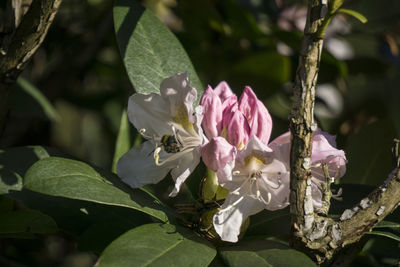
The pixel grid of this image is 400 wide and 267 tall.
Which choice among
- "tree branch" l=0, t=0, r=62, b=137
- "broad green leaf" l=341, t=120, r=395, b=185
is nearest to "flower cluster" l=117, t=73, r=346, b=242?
"tree branch" l=0, t=0, r=62, b=137

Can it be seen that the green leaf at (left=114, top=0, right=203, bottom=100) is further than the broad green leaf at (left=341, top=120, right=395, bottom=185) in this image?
No

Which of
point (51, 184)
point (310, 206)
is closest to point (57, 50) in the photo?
point (51, 184)

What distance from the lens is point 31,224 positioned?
3.51ft

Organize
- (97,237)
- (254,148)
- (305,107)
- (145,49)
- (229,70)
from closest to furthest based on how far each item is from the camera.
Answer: (305,107)
(254,148)
(97,237)
(145,49)
(229,70)

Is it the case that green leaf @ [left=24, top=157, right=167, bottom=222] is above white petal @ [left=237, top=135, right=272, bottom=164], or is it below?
below

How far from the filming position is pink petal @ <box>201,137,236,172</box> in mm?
988

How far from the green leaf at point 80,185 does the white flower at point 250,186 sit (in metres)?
0.12

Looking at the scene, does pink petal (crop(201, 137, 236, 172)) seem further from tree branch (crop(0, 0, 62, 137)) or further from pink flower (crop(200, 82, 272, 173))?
tree branch (crop(0, 0, 62, 137))

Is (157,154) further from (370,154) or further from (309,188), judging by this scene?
(370,154)

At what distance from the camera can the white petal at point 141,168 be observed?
108 cm

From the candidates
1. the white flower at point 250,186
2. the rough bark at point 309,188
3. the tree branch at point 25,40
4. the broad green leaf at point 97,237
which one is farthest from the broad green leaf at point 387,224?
the tree branch at point 25,40

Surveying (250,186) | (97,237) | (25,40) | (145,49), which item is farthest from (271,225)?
(25,40)

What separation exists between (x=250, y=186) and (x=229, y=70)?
0.98 metres

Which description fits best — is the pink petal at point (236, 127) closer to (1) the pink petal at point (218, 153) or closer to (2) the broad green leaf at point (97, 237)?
(1) the pink petal at point (218, 153)
